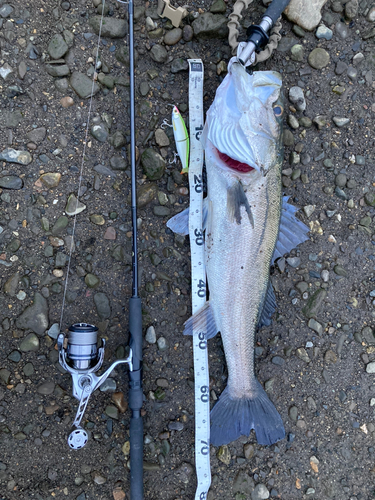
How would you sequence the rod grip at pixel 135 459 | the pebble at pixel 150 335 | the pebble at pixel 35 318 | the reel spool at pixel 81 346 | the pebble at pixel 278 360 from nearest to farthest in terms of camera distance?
the reel spool at pixel 81 346 → the rod grip at pixel 135 459 → the pebble at pixel 35 318 → the pebble at pixel 150 335 → the pebble at pixel 278 360

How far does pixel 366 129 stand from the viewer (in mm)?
2564

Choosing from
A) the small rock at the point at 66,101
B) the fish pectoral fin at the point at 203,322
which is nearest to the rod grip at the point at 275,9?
the small rock at the point at 66,101

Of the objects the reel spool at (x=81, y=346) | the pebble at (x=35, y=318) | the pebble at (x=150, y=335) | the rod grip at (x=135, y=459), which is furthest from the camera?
the pebble at (x=150, y=335)

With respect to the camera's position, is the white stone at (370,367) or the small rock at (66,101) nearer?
the small rock at (66,101)

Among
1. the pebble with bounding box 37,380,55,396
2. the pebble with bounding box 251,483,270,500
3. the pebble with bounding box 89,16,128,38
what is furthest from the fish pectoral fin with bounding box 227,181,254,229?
the pebble with bounding box 251,483,270,500

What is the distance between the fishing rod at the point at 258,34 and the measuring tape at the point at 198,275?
1.04 feet

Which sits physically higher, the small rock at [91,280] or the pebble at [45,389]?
the small rock at [91,280]

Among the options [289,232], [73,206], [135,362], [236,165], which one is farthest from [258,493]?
[73,206]

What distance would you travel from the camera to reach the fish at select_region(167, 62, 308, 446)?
2111 millimetres

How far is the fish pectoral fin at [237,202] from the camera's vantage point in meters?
2.12

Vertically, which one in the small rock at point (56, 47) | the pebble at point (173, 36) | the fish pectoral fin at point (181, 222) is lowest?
the fish pectoral fin at point (181, 222)

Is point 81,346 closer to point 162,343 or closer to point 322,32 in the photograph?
point 162,343

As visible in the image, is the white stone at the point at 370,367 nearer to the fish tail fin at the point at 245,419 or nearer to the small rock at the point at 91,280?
the fish tail fin at the point at 245,419

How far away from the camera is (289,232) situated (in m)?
2.31
